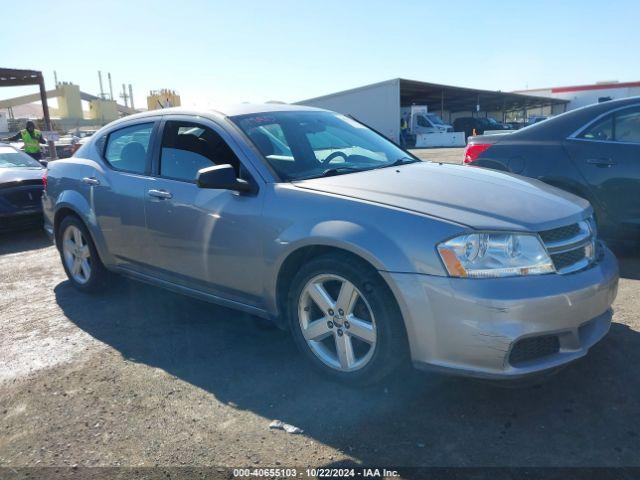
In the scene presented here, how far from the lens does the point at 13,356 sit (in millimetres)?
3729

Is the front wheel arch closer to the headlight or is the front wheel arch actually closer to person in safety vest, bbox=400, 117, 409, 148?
the headlight

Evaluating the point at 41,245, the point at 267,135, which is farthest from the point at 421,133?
the point at 267,135

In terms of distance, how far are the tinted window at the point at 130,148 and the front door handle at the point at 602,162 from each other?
4.02m

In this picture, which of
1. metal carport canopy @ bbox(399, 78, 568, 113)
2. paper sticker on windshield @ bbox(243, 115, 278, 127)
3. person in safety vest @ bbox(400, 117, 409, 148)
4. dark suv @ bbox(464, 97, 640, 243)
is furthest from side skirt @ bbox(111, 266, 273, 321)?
metal carport canopy @ bbox(399, 78, 568, 113)

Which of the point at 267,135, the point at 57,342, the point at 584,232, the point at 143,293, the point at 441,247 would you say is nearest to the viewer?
the point at 441,247

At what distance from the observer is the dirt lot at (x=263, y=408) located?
2459mm

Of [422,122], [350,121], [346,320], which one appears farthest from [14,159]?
[422,122]

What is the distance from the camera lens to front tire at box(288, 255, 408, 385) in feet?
8.98

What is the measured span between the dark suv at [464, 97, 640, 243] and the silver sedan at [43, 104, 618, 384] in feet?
6.17

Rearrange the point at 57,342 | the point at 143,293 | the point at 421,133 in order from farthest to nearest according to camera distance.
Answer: the point at 421,133 → the point at 143,293 → the point at 57,342

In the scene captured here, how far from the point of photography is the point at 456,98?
45.7 metres

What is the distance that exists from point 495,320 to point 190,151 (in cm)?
241

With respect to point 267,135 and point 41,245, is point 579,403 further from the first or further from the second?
point 41,245

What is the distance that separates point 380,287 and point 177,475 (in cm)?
130
